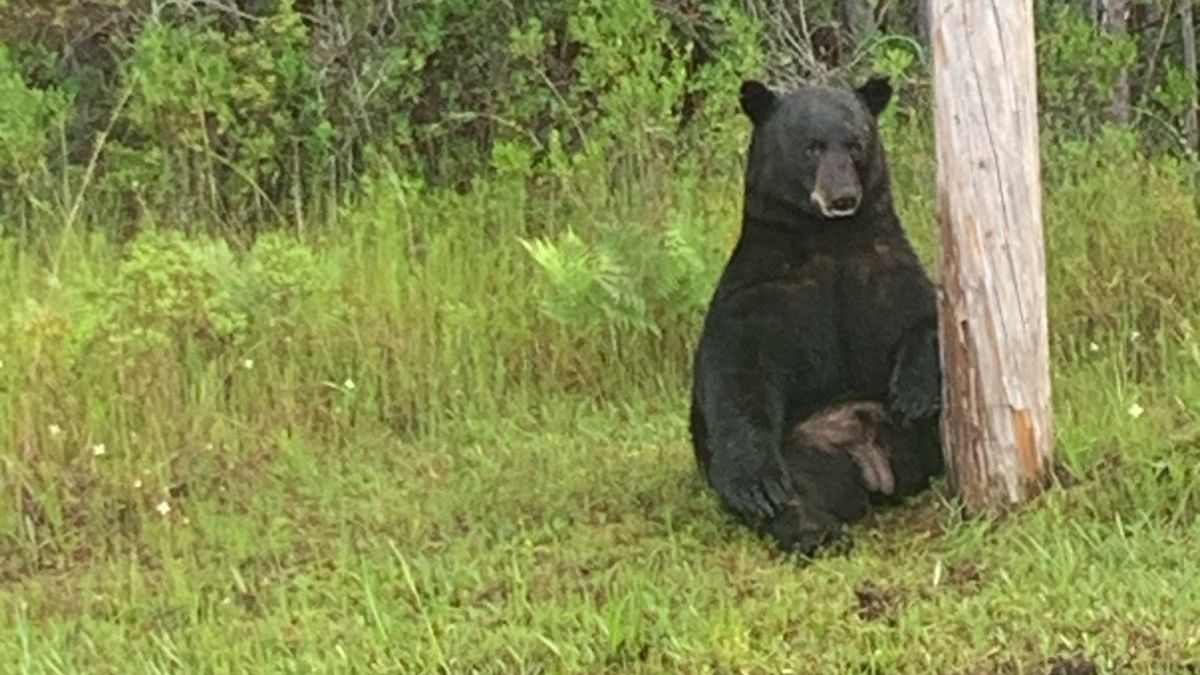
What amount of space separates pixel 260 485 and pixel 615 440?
117 centimetres

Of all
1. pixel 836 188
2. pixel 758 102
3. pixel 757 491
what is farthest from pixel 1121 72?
pixel 757 491

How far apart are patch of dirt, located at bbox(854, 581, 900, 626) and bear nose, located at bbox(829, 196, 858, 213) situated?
47.5 inches

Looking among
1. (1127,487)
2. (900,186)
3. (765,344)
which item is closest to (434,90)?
(900,186)

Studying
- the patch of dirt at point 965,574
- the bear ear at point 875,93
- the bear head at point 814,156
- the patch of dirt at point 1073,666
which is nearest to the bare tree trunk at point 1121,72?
the bear ear at point 875,93

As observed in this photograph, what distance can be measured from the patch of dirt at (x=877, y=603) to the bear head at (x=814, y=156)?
1.24m

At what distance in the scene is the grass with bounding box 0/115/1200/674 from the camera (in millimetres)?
4426

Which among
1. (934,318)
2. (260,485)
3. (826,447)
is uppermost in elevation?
(934,318)

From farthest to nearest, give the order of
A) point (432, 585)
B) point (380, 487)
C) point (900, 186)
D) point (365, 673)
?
1. point (900, 186)
2. point (380, 487)
3. point (432, 585)
4. point (365, 673)

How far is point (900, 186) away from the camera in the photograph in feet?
26.9

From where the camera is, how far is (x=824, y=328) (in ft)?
18.1

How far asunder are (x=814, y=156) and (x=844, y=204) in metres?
0.21

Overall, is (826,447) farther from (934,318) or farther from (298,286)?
(298,286)

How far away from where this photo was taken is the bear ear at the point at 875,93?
573cm

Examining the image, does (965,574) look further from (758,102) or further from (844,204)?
(758,102)
